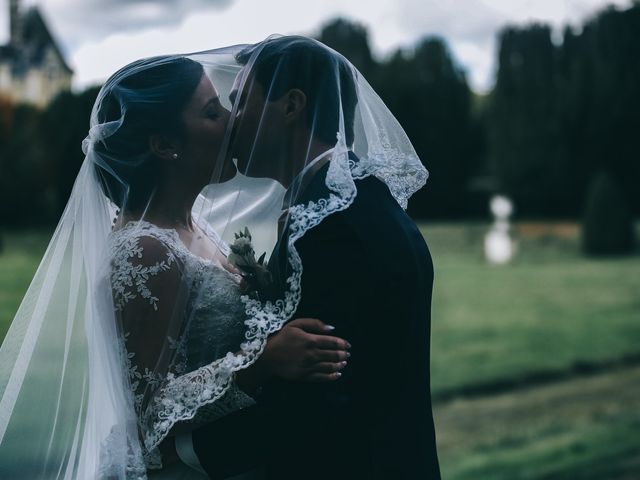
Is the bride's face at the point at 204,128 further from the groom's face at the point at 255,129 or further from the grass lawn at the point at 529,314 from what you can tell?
the grass lawn at the point at 529,314

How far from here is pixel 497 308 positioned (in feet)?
45.3

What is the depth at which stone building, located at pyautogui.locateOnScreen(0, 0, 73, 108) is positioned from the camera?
25.2 metres

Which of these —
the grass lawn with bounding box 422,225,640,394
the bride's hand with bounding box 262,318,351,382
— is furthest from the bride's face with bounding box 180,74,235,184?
the grass lawn with bounding box 422,225,640,394

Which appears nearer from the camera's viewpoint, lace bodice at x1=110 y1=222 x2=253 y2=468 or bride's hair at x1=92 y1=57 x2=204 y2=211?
lace bodice at x1=110 y1=222 x2=253 y2=468

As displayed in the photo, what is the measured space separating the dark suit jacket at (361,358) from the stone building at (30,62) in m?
24.2

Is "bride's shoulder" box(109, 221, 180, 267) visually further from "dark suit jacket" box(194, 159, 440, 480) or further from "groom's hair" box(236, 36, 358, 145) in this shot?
"groom's hair" box(236, 36, 358, 145)

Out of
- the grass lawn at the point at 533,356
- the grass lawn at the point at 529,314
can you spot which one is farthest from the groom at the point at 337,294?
the grass lawn at the point at 529,314

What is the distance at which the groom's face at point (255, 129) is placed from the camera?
2.05 metres

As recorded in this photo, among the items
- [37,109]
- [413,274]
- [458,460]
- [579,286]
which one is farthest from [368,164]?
[37,109]

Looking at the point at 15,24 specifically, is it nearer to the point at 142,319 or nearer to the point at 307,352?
the point at 142,319

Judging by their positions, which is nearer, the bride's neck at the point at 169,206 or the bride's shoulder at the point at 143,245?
the bride's shoulder at the point at 143,245

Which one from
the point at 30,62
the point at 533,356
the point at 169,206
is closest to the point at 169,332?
the point at 169,206

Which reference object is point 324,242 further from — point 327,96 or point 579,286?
point 579,286

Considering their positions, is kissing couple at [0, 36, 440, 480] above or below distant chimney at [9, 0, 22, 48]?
below
